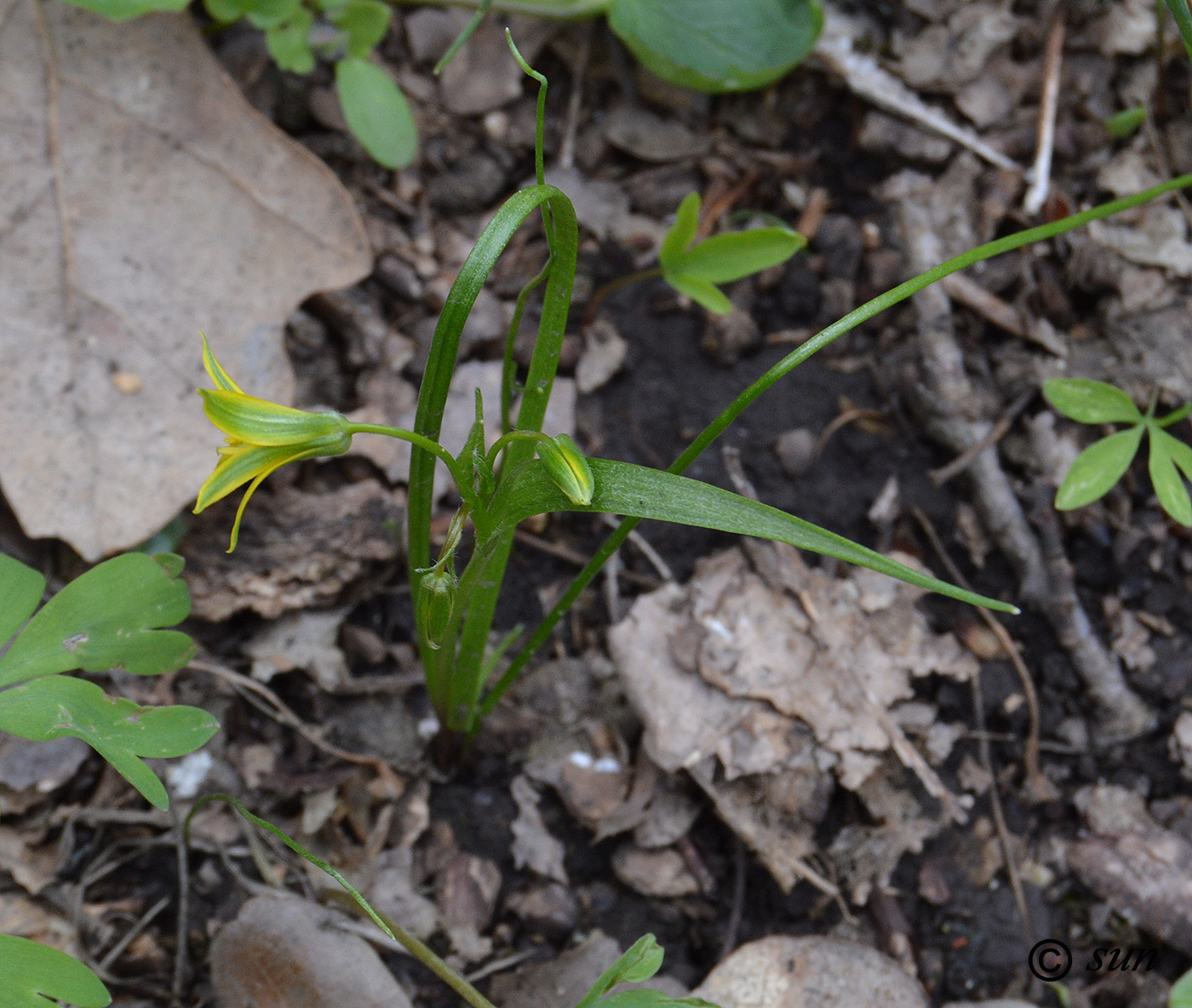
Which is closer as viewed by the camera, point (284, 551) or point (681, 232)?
point (681, 232)

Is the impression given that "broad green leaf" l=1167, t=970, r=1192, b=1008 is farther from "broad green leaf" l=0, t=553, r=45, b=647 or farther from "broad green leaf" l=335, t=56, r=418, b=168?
"broad green leaf" l=335, t=56, r=418, b=168

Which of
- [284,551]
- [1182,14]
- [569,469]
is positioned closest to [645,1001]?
[569,469]

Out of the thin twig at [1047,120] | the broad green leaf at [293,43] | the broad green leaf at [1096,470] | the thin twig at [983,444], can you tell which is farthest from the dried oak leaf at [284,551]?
the thin twig at [1047,120]

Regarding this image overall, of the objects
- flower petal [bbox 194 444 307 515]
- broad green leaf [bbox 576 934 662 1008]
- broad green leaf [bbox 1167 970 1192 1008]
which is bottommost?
broad green leaf [bbox 576 934 662 1008]

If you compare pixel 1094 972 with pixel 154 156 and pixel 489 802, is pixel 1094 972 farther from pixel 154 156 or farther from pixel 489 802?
pixel 154 156

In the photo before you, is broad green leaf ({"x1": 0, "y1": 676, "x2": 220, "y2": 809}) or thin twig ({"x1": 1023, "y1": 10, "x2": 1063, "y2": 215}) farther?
thin twig ({"x1": 1023, "y1": 10, "x2": 1063, "y2": 215})

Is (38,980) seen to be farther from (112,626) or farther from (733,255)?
(733,255)

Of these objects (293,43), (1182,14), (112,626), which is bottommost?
(112,626)

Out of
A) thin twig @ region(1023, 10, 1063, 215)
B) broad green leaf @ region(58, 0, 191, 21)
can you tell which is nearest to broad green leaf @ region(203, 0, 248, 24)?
broad green leaf @ region(58, 0, 191, 21)
